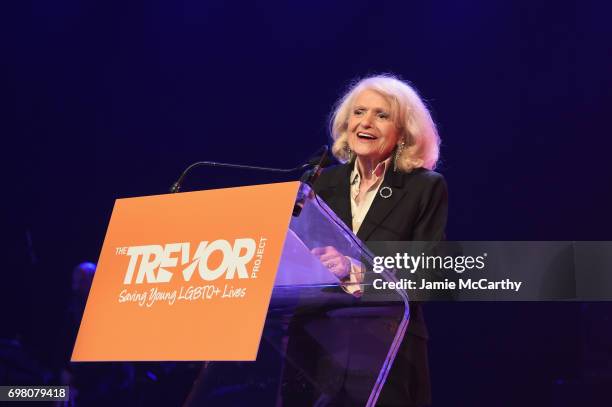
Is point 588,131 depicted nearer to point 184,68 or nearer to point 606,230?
point 606,230

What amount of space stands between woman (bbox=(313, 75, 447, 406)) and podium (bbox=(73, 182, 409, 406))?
497 mm

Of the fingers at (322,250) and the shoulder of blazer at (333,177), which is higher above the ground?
the shoulder of blazer at (333,177)

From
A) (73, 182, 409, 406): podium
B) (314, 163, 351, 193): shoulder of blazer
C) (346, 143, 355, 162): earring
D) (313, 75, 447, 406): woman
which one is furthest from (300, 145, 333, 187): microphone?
(346, 143, 355, 162): earring

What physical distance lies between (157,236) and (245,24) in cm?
323

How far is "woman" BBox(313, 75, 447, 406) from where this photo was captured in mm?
2314

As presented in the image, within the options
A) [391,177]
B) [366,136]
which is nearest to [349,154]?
[366,136]

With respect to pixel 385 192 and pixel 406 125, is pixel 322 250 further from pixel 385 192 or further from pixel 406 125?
pixel 406 125

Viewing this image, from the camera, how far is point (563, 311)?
4262mm

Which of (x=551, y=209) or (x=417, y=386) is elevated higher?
(x=551, y=209)

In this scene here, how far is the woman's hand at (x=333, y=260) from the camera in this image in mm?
1546

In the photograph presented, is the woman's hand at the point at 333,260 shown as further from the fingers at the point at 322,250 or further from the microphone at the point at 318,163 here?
the microphone at the point at 318,163

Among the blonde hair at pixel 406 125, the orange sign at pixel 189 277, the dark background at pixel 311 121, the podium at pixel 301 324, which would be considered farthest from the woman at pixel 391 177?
the dark background at pixel 311 121

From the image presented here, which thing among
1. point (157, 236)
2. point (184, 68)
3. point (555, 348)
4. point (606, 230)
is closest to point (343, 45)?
point (184, 68)

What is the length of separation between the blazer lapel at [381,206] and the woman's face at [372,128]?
148 mm
